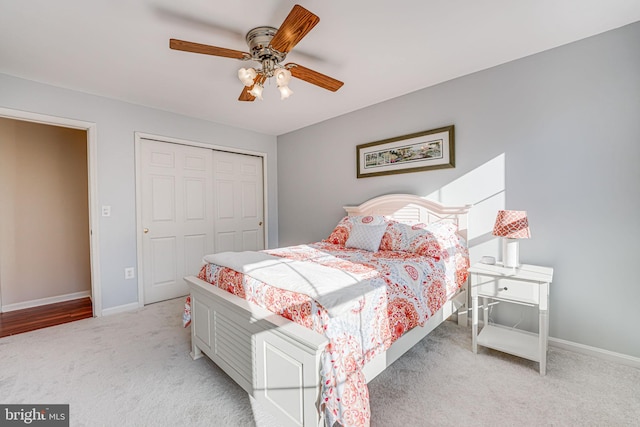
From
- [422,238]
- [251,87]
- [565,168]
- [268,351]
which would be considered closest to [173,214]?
[251,87]

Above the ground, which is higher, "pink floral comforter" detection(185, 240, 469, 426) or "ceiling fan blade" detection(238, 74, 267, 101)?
"ceiling fan blade" detection(238, 74, 267, 101)

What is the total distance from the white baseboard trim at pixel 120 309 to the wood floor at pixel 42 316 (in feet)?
0.60

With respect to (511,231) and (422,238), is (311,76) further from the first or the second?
(511,231)

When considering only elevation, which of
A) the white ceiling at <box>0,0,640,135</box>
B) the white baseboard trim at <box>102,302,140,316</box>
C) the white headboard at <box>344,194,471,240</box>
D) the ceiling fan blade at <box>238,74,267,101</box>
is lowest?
the white baseboard trim at <box>102,302,140,316</box>

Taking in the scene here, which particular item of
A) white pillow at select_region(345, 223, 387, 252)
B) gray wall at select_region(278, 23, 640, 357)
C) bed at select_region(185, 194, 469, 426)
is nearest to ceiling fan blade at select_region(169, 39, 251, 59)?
bed at select_region(185, 194, 469, 426)

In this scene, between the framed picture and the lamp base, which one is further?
the framed picture

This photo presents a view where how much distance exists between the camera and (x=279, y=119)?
3.93m

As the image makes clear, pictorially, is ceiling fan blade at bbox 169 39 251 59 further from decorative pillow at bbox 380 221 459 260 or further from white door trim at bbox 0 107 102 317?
white door trim at bbox 0 107 102 317

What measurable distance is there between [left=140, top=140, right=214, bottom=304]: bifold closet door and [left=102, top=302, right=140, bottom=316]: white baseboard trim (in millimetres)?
151

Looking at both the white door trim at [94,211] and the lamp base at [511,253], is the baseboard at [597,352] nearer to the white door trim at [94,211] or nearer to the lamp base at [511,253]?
the lamp base at [511,253]

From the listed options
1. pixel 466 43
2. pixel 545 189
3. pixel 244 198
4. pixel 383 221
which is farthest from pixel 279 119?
pixel 545 189

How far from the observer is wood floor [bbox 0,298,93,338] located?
277 cm

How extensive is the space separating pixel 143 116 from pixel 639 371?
508 cm

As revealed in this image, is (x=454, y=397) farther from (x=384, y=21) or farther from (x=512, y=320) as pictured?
(x=384, y=21)
